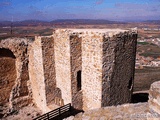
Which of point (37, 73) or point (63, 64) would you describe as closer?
point (63, 64)

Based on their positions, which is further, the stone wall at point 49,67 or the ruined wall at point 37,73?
the ruined wall at point 37,73

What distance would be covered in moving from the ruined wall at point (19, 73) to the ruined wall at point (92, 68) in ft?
13.5

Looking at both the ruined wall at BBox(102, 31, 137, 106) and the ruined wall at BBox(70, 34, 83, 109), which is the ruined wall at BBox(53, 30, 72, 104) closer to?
the ruined wall at BBox(70, 34, 83, 109)

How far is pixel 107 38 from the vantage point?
723cm

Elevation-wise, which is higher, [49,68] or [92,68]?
[92,68]

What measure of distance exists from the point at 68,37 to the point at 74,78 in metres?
1.84

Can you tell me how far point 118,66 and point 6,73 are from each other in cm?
679

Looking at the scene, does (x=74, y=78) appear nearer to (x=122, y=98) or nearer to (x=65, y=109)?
(x=65, y=109)

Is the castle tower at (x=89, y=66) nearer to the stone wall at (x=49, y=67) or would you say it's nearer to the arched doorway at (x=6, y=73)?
the stone wall at (x=49, y=67)

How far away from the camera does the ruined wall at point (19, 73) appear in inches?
412

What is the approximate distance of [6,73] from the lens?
11.1 meters

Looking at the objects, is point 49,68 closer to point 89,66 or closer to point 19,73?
point 89,66

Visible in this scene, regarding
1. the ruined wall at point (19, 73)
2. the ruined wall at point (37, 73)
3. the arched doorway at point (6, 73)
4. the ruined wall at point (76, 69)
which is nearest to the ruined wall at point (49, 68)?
the ruined wall at point (37, 73)

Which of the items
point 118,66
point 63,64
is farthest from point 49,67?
point 118,66
